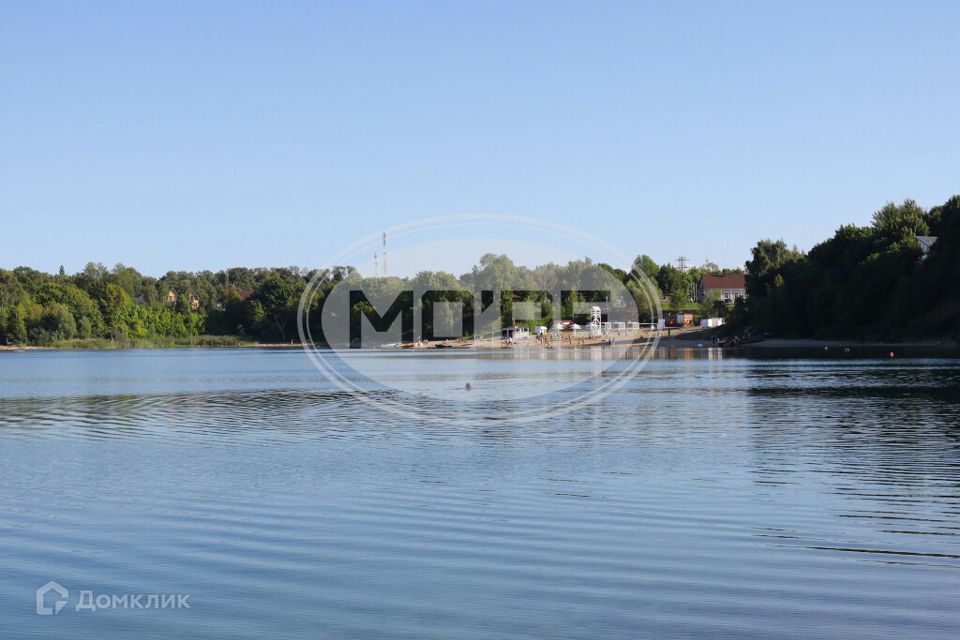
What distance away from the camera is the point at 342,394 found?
167ft

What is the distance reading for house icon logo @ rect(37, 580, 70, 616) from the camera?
10.7 meters

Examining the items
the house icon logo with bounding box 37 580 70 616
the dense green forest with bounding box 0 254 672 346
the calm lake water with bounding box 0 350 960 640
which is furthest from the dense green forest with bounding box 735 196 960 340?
the house icon logo with bounding box 37 580 70 616

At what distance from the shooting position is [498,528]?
14547 millimetres

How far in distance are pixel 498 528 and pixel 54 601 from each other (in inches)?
244

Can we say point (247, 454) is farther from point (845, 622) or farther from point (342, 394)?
point (342, 394)

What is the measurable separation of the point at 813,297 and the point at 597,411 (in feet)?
253

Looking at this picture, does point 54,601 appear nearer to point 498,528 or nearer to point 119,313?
point 498,528

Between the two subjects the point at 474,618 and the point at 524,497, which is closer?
the point at 474,618

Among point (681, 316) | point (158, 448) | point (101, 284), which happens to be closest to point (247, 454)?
point (158, 448)

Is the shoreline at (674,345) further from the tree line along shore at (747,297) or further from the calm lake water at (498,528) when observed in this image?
the calm lake water at (498,528)

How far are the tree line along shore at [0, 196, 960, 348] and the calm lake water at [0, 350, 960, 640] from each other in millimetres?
46918

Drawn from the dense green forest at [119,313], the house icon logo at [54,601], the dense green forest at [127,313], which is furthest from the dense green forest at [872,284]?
the house icon logo at [54,601]

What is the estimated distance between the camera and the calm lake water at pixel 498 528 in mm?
10188

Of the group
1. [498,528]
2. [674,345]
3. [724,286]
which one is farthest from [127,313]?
[498,528]
